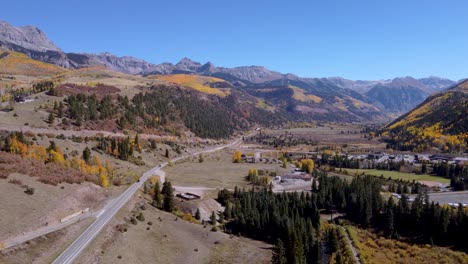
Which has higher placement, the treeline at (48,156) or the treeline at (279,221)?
the treeline at (48,156)

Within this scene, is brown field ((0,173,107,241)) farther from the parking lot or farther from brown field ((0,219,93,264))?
the parking lot

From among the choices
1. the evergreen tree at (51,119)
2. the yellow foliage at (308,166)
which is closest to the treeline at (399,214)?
the yellow foliage at (308,166)

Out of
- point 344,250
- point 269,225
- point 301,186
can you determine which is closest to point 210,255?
point 269,225

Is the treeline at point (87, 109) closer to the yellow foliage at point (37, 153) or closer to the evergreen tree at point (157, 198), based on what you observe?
the yellow foliage at point (37, 153)

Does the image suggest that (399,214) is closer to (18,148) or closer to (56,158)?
(56,158)

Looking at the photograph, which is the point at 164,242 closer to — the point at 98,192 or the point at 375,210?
the point at 98,192
